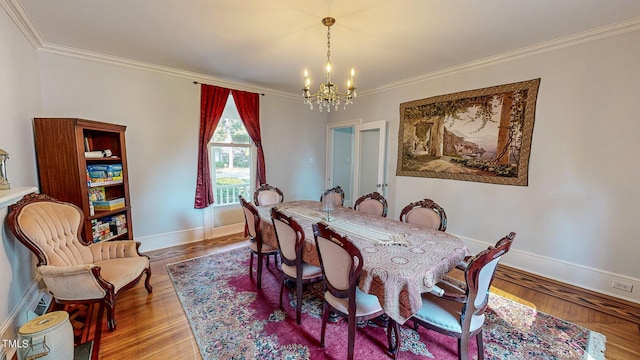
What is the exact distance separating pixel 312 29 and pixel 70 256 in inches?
121

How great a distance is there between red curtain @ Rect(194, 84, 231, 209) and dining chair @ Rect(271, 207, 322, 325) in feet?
7.78

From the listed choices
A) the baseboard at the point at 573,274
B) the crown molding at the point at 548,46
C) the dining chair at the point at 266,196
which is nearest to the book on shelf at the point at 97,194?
the dining chair at the point at 266,196

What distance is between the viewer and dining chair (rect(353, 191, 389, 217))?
298 centimetres

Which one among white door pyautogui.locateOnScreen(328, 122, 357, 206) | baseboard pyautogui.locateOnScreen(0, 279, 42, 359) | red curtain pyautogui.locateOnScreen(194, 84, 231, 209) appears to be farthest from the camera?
white door pyautogui.locateOnScreen(328, 122, 357, 206)

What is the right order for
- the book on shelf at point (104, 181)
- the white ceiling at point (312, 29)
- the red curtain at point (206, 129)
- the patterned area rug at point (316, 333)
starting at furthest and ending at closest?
1. the red curtain at point (206, 129)
2. the book on shelf at point (104, 181)
3. the white ceiling at point (312, 29)
4. the patterned area rug at point (316, 333)

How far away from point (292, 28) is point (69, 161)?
8.69 feet

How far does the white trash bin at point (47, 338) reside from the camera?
1.44 metres

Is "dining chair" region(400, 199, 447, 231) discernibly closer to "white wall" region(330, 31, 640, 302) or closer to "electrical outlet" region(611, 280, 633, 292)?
"white wall" region(330, 31, 640, 302)

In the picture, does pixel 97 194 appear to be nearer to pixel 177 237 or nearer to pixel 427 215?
pixel 177 237

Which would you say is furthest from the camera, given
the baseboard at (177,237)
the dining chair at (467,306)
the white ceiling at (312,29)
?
the baseboard at (177,237)

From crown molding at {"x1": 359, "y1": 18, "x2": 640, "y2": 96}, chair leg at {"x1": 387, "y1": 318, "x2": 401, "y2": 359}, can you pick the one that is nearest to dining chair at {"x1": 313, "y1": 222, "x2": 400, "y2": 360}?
chair leg at {"x1": 387, "y1": 318, "x2": 401, "y2": 359}

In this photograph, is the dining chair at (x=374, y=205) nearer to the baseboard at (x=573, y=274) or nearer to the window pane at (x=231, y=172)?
the baseboard at (x=573, y=274)

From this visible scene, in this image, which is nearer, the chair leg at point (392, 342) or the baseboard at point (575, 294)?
the chair leg at point (392, 342)

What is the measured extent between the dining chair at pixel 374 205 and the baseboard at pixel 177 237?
2.51 meters
